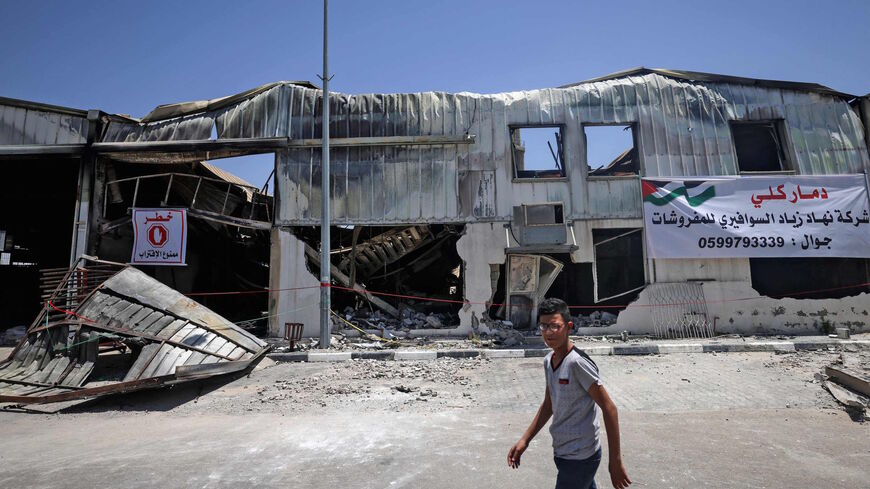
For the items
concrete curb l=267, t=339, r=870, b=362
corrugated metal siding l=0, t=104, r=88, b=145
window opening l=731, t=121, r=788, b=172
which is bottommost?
concrete curb l=267, t=339, r=870, b=362

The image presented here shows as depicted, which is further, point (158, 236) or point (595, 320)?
point (595, 320)

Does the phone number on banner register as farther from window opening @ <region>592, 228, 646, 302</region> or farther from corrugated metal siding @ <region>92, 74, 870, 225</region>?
corrugated metal siding @ <region>92, 74, 870, 225</region>

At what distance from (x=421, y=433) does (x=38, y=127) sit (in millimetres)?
13976

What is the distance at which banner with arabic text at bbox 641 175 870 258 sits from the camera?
11562 millimetres

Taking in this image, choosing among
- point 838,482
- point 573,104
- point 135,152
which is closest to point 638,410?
point 838,482

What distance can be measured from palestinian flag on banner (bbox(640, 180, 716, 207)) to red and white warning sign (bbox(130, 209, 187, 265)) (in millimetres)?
12276

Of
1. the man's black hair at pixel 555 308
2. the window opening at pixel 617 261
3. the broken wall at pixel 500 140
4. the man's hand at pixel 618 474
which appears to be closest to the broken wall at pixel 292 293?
the broken wall at pixel 500 140

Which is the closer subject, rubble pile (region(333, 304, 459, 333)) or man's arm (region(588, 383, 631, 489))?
man's arm (region(588, 383, 631, 489))

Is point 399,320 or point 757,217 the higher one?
point 757,217

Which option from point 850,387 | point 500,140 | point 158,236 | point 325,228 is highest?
point 500,140

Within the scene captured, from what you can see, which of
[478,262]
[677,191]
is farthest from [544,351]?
[677,191]

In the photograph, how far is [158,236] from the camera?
1159 centimetres

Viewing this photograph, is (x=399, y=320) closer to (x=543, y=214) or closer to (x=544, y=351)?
(x=544, y=351)

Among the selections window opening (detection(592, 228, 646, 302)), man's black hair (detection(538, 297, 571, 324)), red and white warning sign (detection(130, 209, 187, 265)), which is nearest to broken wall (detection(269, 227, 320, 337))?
red and white warning sign (detection(130, 209, 187, 265))
